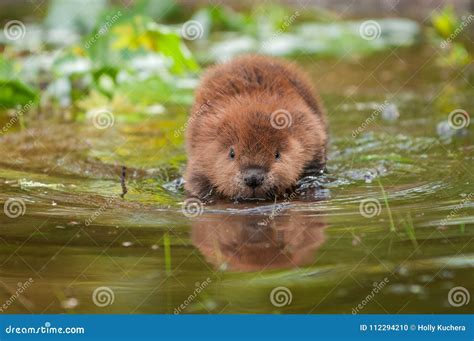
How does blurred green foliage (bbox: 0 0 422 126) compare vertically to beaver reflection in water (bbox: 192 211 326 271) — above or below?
above

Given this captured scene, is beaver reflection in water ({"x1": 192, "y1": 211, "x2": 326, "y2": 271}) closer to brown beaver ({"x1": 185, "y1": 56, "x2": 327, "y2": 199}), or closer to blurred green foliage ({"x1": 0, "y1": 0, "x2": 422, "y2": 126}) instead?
brown beaver ({"x1": 185, "y1": 56, "x2": 327, "y2": 199})

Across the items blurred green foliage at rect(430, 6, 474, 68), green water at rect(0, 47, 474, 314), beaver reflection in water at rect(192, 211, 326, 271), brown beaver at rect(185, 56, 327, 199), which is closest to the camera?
green water at rect(0, 47, 474, 314)

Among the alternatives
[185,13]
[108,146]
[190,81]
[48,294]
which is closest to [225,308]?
[48,294]

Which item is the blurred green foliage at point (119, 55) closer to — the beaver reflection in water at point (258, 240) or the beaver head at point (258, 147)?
the beaver head at point (258, 147)

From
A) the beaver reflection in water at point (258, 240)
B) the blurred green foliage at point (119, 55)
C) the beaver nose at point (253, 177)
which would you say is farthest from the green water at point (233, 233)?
the blurred green foliage at point (119, 55)

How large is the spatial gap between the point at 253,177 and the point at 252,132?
0.42 meters

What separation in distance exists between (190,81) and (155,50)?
1507 mm

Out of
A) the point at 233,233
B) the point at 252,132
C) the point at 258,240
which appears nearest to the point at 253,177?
the point at 252,132

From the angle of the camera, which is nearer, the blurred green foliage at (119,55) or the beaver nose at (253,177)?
the beaver nose at (253,177)

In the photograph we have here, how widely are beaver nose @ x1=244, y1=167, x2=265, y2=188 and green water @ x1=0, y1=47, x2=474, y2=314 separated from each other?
17 centimetres

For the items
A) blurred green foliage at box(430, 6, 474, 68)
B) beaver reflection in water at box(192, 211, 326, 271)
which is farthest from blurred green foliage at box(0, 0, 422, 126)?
beaver reflection in water at box(192, 211, 326, 271)

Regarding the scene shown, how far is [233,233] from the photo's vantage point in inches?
221

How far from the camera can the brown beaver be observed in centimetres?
645

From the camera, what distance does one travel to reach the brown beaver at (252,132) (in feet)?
21.2
